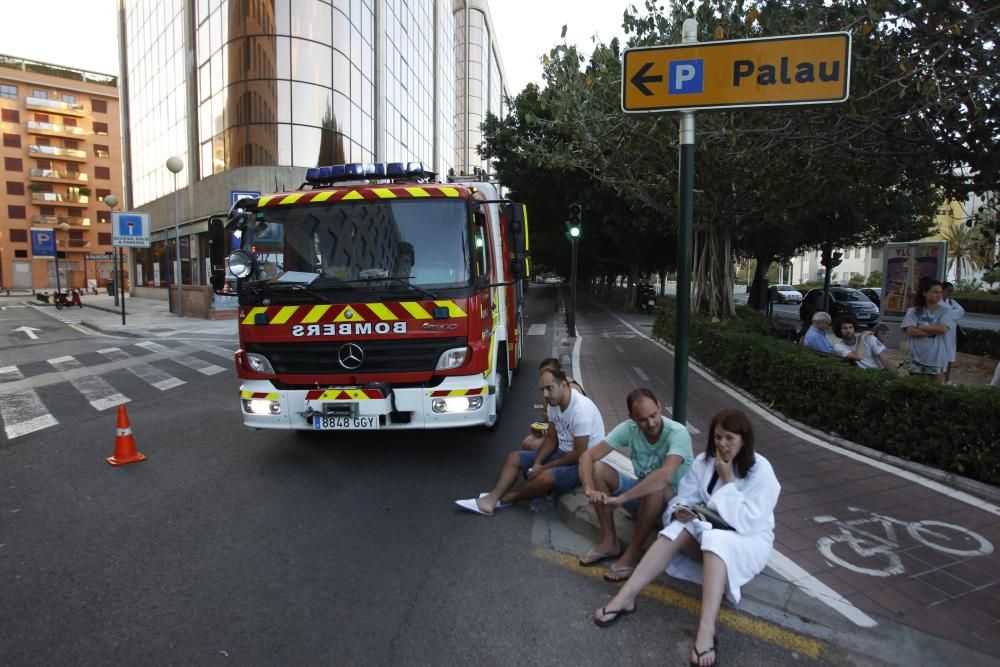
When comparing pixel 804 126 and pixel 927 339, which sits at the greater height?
pixel 804 126

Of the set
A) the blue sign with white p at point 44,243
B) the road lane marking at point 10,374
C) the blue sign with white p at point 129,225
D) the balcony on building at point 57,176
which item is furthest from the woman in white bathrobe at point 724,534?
the balcony on building at point 57,176

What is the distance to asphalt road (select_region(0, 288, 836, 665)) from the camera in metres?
3.09

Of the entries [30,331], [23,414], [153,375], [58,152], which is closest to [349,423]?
[23,414]

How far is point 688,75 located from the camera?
428cm

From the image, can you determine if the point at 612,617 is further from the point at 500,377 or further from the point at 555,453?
the point at 500,377

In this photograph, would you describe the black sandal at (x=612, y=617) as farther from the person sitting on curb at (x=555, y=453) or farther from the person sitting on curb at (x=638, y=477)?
the person sitting on curb at (x=555, y=453)

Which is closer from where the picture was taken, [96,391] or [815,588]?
[815,588]

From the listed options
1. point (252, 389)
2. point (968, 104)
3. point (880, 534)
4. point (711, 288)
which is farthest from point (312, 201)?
point (711, 288)

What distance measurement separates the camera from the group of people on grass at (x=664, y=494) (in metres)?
3.25

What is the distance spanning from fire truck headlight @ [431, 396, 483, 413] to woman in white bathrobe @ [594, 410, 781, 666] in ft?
7.66

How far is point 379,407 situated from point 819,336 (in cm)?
590

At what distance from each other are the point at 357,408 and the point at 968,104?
272 inches

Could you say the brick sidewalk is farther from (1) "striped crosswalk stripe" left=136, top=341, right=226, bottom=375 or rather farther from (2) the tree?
(1) "striped crosswalk stripe" left=136, top=341, right=226, bottom=375

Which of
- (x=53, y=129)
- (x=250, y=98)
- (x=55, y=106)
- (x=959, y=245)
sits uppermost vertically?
(x=55, y=106)
